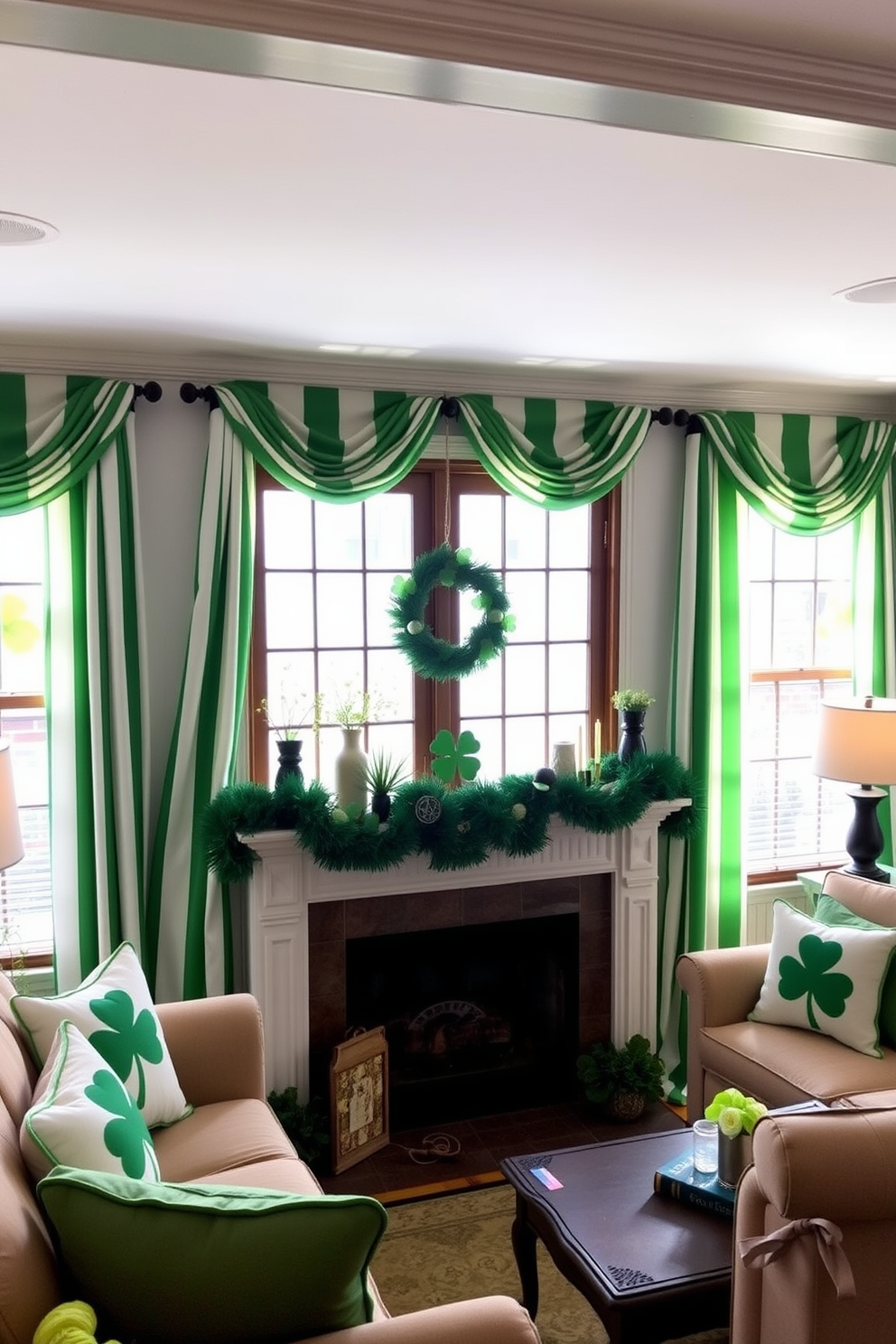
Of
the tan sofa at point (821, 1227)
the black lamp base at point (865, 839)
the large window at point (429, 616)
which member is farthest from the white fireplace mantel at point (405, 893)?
the tan sofa at point (821, 1227)

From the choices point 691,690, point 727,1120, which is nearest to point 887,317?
point 691,690

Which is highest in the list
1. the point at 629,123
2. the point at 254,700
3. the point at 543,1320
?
the point at 629,123

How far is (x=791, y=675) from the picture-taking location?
16.5 feet

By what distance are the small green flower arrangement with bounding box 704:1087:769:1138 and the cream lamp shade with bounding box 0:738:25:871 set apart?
1.89 metres

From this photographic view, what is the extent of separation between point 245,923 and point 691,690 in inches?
78.3

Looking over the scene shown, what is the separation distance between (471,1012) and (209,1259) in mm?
2689

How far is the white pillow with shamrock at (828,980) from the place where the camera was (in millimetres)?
3523

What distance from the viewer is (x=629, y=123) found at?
5.76 ft

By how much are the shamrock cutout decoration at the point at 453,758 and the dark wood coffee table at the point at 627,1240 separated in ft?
4.75

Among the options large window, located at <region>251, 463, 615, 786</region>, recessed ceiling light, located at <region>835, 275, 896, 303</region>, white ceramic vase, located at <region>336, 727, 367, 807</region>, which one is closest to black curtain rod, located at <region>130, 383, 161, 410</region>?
large window, located at <region>251, 463, 615, 786</region>

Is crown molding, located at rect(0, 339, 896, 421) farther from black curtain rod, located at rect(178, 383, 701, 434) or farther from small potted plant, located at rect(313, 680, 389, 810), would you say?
small potted plant, located at rect(313, 680, 389, 810)

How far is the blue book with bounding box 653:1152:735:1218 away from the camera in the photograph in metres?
2.66

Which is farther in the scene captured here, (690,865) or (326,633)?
(690,865)

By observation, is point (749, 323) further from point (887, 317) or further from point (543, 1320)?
point (543, 1320)
